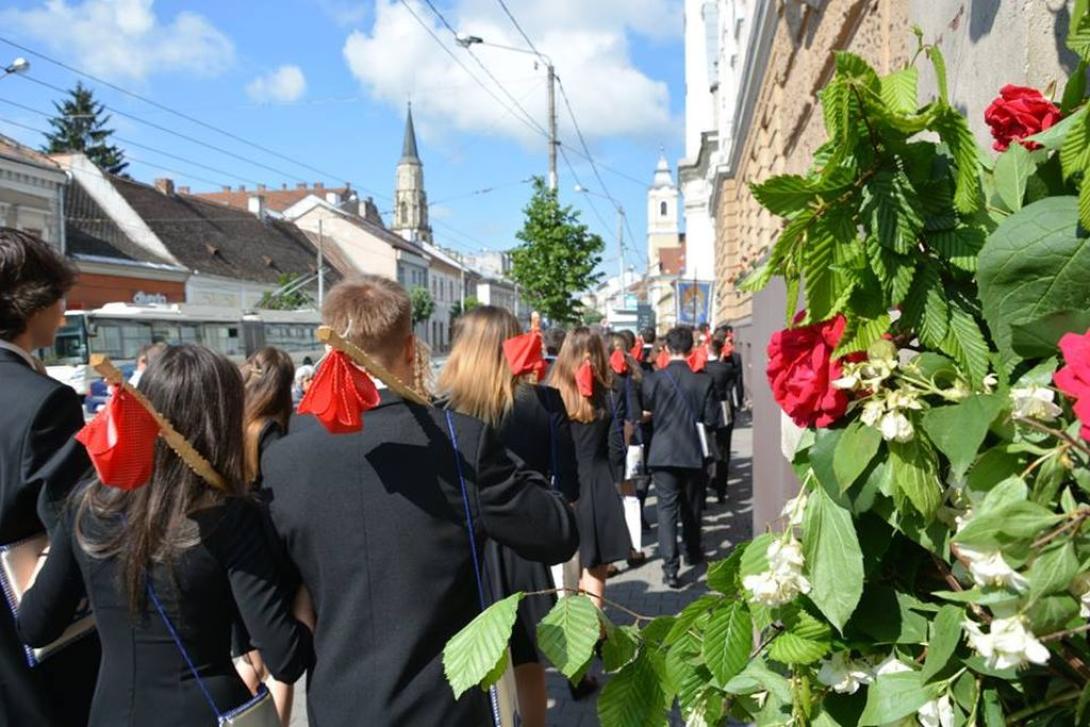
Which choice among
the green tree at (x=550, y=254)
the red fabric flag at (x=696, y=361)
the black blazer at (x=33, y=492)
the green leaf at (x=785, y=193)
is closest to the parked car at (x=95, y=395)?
the green tree at (x=550, y=254)

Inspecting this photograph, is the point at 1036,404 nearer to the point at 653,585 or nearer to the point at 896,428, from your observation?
the point at 896,428

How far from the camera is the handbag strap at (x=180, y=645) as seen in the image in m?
2.18

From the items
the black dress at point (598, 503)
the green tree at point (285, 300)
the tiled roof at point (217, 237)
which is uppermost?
the tiled roof at point (217, 237)

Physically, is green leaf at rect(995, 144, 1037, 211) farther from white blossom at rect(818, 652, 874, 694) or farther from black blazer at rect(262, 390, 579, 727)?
black blazer at rect(262, 390, 579, 727)

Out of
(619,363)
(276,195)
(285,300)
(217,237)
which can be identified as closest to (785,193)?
(619,363)

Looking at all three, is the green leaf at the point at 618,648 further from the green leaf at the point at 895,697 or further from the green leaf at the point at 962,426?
the green leaf at the point at 962,426

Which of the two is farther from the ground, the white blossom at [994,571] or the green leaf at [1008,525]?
the green leaf at [1008,525]

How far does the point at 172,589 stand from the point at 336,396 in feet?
2.51

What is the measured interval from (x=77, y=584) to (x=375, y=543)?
88 cm

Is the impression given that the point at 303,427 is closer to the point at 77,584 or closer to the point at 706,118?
the point at 77,584

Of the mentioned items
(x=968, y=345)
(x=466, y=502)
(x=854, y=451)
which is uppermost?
(x=968, y=345)

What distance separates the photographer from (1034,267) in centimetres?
104

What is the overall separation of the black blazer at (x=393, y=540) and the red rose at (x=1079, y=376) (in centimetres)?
147

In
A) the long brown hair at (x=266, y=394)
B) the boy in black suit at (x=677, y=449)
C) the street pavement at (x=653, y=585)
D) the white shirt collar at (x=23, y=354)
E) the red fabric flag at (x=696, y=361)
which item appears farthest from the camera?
the red fabric flag at (x=696, y=361)
